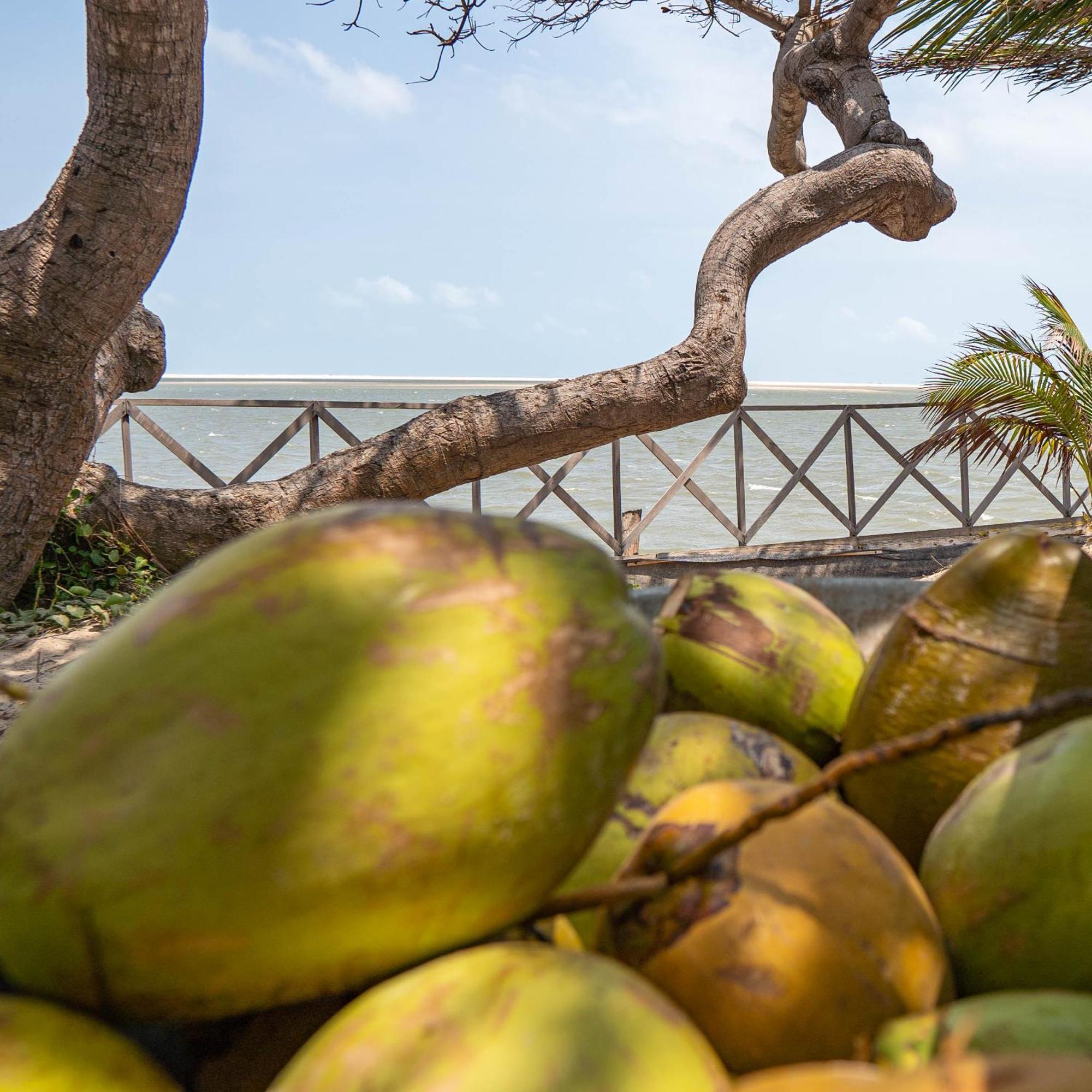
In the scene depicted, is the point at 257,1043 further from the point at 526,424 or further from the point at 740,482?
the point at 740,482

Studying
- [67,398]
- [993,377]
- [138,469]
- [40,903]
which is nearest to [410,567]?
[40,903]

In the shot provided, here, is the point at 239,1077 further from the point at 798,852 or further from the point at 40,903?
the point at 798,852

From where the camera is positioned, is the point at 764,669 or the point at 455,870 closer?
the point at 455,870

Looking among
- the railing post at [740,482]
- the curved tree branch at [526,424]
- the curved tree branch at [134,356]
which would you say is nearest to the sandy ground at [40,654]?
the curved tree branch at [526,424]

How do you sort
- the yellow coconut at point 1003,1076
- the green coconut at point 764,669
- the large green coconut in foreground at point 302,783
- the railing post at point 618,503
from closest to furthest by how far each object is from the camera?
the yellow coconut at point 1003,1076
the large green coconut in foreground at point 302,783
the green coconut at point 764,669
the railing post at point 618,503

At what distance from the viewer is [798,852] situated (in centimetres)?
53

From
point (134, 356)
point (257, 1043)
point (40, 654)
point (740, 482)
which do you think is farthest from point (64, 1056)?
point (740, 482)

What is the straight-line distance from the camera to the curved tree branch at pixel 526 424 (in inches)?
214

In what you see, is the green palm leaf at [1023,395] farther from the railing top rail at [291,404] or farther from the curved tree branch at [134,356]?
the curved tree branch at [134,356]

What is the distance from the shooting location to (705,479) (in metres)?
30.0

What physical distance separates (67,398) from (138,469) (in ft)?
96.4

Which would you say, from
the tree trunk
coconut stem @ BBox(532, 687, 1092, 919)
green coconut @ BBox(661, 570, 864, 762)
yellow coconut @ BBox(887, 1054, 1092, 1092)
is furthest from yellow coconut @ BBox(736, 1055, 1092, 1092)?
the tree trunk

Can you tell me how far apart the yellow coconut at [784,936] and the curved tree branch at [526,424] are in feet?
16.2

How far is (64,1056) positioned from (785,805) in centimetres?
37
